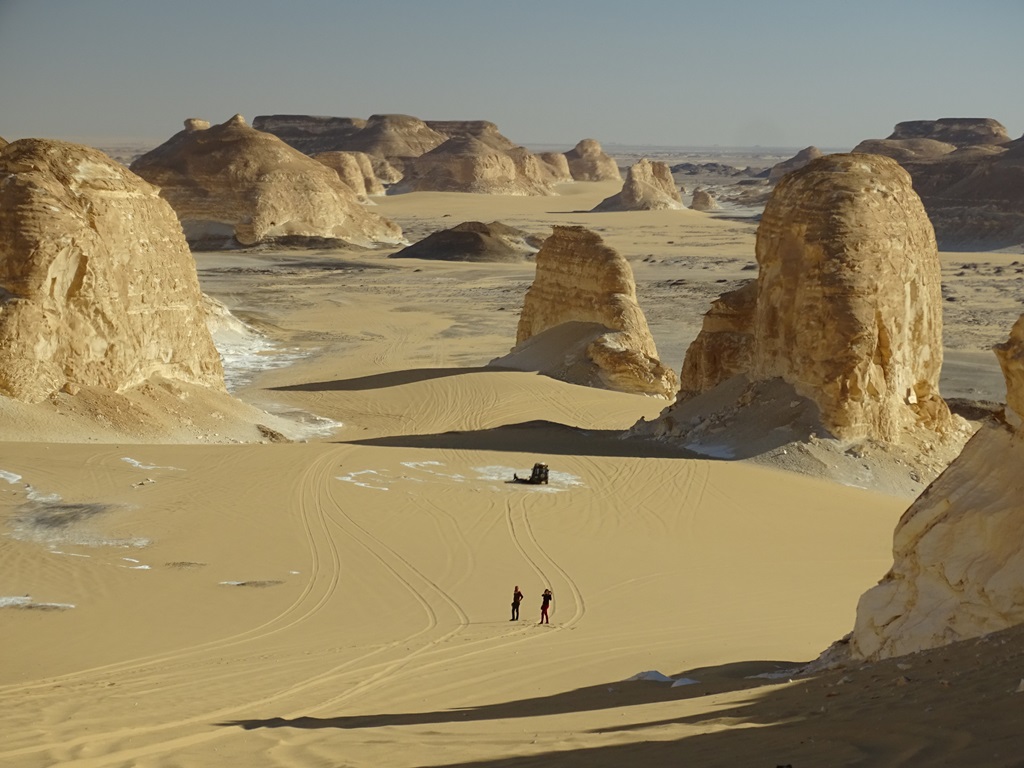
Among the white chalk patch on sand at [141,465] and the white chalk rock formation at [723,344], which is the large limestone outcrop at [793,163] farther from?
the white chalk patch on sand at [141,465]

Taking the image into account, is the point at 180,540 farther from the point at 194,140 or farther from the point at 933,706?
the point at 194,140

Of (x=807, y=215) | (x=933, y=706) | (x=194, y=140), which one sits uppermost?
(x=194, y=140)

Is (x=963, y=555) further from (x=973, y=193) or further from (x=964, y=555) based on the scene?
(x=973, y=193)

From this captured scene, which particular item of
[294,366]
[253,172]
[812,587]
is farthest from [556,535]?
[253,172]

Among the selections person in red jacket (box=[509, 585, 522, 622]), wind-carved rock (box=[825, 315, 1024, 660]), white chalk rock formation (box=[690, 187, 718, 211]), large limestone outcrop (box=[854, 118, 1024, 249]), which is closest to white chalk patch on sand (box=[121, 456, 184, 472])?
person in red jacket (box=[509, 585, 522, 622])

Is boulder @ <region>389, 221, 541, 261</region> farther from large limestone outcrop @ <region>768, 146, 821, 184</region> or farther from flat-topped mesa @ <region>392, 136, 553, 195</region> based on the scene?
large limestone outcrop @ <region>768, 146, 821, 184</region>

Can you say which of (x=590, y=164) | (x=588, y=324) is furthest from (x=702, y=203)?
(x=588, y=324)

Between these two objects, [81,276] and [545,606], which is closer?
[545,606]
